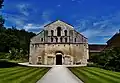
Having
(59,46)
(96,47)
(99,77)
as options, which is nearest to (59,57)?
(59,46)

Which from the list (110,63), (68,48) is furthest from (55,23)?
(110,63)

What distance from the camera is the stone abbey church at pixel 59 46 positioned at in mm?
61719

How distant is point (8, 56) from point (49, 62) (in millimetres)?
29741

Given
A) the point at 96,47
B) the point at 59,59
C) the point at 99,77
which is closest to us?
the point at 99,77

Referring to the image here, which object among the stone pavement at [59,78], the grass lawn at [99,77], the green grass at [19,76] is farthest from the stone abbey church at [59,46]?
the stone pavement at [59,78]

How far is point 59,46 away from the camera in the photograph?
6231cm

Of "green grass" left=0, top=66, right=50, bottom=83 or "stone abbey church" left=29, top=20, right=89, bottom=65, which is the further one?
"stone abbey church" left=29, top=20, right=89, bottom=65

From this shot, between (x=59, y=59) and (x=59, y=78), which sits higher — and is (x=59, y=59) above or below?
above

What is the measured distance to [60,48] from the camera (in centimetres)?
6222

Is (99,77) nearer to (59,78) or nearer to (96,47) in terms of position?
(59,78)

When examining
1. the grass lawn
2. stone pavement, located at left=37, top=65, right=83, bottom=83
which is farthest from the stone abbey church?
stone pavement, located at left=37, top=65, right=83, bottom=83

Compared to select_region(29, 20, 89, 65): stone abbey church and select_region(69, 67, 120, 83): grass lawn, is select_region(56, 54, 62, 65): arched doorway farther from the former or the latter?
select_region(69, 67, 120, 83): grass lawn

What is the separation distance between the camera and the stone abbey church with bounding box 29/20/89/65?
61.7 metres

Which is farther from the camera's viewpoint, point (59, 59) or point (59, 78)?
point (59, 59)
